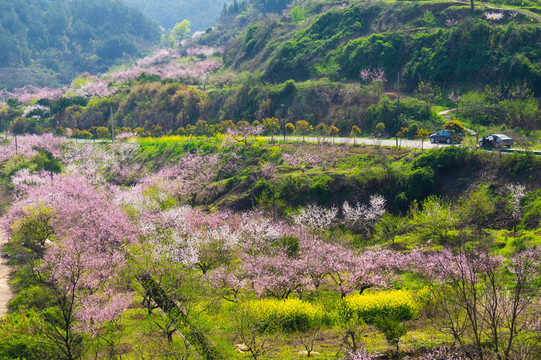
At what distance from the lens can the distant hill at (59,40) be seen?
538 feet

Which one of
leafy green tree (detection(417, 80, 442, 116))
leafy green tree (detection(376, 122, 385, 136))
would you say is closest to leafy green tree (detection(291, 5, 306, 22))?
leafy green tree (detection(417, 80, 442, 116))

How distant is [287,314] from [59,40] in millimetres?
194445

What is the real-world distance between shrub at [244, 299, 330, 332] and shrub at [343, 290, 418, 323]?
172 centimetres

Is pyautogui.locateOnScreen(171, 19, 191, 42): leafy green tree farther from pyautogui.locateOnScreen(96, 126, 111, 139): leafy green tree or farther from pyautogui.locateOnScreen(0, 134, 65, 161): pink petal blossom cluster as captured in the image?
pyautogui.locateOnScreen(0, 134, 65, 161): pink petal blossom cluster

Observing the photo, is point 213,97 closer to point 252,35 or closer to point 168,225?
point 252,35

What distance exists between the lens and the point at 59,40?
593 feet

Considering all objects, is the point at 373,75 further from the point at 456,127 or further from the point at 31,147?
the point at 31,147

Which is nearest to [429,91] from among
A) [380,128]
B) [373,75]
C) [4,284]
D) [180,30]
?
[373,75]

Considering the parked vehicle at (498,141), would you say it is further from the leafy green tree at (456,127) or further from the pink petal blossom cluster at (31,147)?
the pink petal blossom cluster at (31,147)

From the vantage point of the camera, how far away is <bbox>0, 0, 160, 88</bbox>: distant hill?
16412 cm

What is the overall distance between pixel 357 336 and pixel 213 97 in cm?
6634

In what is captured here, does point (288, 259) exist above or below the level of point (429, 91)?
below

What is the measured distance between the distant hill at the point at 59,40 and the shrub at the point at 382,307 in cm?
16482

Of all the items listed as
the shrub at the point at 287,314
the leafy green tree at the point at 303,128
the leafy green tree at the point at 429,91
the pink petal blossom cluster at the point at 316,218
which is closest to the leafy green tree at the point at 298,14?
the leafy green tree at the point at 429,91
